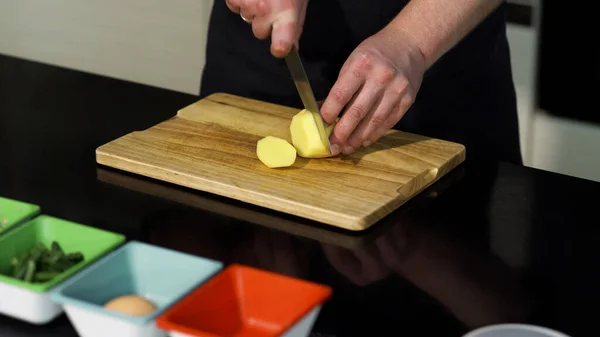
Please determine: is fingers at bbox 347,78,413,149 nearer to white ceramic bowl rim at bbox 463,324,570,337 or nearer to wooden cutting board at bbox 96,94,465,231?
wooden cutting board at bbox 96,94,465,231

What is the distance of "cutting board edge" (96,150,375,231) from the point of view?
1.26 m

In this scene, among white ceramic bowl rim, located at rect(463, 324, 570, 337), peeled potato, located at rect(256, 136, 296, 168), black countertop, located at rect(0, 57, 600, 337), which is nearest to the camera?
white ceramic bowl rim, located at rect(463, 324, 570, 337)

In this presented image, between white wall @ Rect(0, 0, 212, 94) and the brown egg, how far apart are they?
1874 millimetres

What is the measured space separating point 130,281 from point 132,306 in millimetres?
89

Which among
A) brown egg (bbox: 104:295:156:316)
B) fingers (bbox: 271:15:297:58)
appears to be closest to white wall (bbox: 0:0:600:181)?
fingers (bbox: 271:15:297:58)

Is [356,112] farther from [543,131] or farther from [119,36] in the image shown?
[119,36]

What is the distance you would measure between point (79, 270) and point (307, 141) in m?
0.44

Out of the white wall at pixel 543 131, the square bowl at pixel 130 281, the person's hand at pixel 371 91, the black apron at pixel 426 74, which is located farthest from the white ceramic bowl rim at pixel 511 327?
the white wall at pixel 543 131

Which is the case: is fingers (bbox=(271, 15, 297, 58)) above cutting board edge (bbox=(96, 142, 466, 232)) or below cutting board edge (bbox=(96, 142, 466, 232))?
above

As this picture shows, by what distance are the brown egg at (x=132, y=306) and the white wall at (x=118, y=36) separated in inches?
73.8

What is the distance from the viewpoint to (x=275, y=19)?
141 cm

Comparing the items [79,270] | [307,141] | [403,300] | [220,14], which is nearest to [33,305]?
[79,270]

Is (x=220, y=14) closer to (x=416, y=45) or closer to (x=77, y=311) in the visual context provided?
(x=416, y=45)

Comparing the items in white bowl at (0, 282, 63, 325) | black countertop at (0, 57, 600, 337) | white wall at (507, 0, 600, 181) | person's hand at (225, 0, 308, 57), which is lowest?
white wall at (507, 0, 600, 181)
